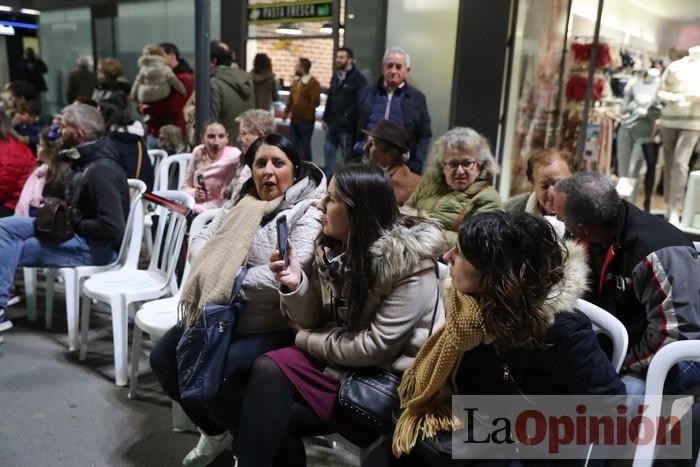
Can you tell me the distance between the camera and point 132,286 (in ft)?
9.05

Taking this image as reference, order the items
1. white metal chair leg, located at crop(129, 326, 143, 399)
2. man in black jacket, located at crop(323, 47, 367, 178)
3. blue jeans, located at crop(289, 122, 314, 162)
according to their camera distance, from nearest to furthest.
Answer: white metal chair leg, located at crop(129, 326, 143, 399) < man in black jacket, located at crop(323, 47, 367, 178) < blue jeans, located at crop(289, 122, 314, 162)

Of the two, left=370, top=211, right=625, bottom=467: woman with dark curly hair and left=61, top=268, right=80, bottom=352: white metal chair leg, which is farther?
left=61, top=268, right=80, bottom=352: white metal chair leg

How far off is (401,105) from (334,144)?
52.7 inches

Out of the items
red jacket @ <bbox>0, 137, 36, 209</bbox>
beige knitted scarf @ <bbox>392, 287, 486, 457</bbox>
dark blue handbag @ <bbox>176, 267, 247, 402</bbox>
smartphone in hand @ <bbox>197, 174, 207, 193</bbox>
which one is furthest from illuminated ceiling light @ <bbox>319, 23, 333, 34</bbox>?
beige knitted scarf @ <bbox>392, 287, 486, 457</bbox>

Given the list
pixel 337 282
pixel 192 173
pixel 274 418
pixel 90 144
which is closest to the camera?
pixel 274 418

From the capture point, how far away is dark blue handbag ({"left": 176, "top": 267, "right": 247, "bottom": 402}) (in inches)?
71.7

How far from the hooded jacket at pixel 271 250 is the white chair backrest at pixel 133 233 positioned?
1032 millimetres

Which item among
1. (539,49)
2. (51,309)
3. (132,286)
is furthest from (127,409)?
(539,49)

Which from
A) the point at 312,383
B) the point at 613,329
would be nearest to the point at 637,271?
the point at 613,329

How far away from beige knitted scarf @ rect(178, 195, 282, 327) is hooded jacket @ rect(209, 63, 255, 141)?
8.88 ft

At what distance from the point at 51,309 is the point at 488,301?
2.77 m

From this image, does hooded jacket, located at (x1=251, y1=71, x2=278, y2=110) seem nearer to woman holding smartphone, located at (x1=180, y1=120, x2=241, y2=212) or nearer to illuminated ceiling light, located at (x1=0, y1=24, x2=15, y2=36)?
woman holding smartphone, located at (x1=180, y1=120, x2=241, y2=212)

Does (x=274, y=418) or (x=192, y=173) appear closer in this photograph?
(x=274, y=418)

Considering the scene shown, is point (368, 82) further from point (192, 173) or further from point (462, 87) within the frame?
point (192, 173)
